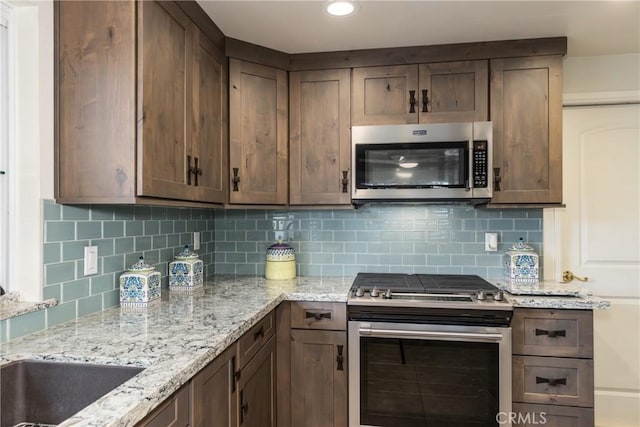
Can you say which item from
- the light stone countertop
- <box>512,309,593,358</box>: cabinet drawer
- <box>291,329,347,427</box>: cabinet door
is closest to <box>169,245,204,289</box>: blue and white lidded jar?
the light stone countertop

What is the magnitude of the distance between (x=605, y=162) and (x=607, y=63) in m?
0.62

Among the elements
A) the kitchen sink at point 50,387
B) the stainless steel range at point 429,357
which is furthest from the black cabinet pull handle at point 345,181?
the kitchen sink at point 50,387

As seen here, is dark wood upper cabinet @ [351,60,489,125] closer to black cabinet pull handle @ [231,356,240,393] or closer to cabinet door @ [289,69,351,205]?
cabinet door @ [289,69,351,205]

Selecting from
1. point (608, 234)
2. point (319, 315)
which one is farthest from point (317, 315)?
point (608, 234)

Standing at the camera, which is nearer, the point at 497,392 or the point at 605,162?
the point at 497,392

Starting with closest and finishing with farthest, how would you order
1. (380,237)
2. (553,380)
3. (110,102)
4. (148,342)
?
(148,342) < (110,102) < (553,380) < (380,237)

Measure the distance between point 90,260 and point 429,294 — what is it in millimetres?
1593

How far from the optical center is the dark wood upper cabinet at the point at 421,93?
211 cm

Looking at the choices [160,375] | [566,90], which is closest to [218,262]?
[160,375]

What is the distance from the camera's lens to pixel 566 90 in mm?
2318

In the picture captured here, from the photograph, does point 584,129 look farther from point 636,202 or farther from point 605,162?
point 636,202

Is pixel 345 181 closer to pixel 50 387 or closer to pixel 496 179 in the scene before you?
pixel 496 179

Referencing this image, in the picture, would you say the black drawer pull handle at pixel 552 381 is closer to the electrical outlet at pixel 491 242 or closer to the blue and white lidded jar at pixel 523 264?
the blue and white lidded jar at pixel 523 264

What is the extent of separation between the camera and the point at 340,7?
5.61ft
